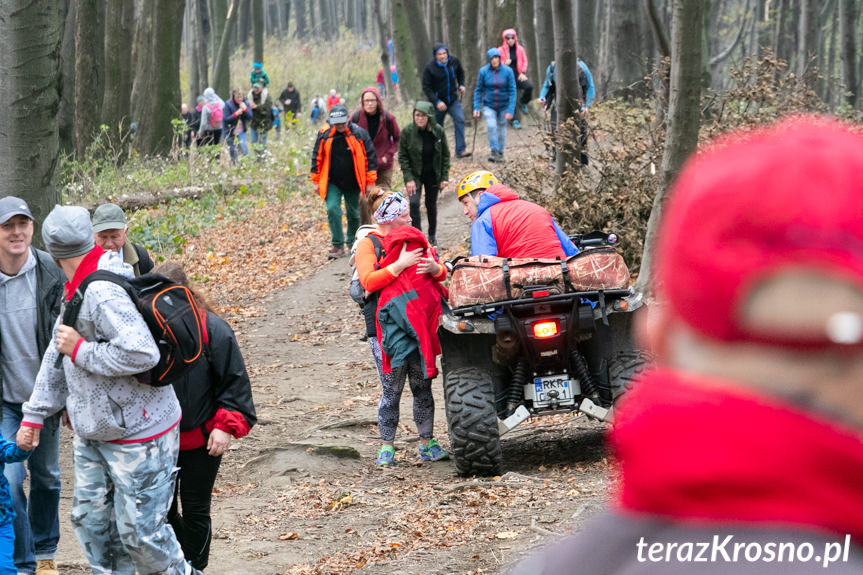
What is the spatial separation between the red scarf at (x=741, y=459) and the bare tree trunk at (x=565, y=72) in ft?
40.5

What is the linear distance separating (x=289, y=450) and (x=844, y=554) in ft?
25.3

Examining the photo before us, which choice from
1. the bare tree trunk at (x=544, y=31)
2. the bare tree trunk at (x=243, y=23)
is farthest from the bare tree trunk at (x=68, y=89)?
the bare tree trunk at (x=243, y=23)

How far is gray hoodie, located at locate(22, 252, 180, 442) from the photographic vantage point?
15.6 ft

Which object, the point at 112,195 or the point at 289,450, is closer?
the point at 289,450

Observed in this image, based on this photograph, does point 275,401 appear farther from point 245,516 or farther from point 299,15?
point 299,15

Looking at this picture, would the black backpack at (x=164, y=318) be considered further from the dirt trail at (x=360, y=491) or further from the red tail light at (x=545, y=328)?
the red tail light at (x=545, y=328)

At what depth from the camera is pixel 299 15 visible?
313ft

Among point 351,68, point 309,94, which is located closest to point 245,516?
point 309,94

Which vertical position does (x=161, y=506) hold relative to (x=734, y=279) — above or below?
below

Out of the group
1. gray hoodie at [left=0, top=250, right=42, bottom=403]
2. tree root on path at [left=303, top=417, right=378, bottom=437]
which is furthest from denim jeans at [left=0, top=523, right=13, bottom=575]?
tree root on path at [left=303, top=417, right=378, bottom=437]

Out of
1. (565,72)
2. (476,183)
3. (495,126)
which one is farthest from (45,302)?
(495,126)

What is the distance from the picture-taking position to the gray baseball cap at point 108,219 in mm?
6527
